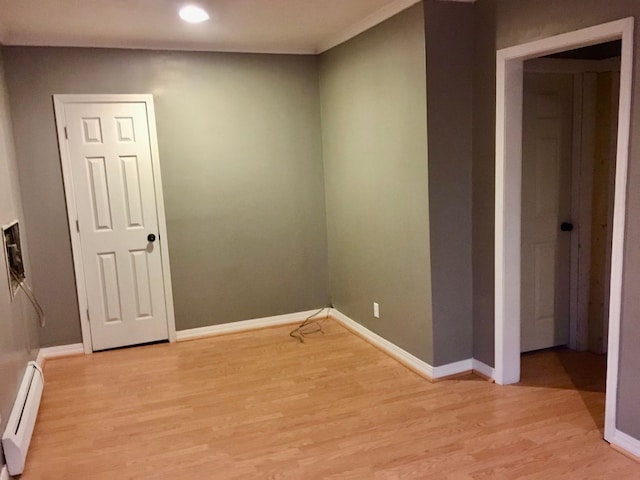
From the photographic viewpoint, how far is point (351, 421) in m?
2.89

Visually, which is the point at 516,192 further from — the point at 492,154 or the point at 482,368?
the point at 482,368

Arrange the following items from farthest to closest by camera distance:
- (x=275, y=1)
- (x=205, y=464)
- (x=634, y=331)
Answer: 1. (x=275, y=1)
2. (x=205, y=464)
3. (x=634, y=331)

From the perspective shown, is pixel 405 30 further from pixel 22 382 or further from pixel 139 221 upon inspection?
pixel 22 382

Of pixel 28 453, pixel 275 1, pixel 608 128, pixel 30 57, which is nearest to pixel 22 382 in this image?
pixel 28 453

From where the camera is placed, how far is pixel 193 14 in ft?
10.7

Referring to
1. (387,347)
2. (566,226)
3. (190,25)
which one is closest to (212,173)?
(190,25)

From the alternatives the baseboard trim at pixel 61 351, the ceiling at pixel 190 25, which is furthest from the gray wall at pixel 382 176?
the baseboard trim at pixel 61 351

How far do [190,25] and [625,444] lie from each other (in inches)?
141

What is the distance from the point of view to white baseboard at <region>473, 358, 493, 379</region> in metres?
3.32

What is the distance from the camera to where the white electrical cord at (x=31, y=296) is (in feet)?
11.1

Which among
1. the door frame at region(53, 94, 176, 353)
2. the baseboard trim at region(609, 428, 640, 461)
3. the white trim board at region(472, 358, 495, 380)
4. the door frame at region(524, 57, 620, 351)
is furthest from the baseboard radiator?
the door frame at region(524, 57, 620, 351)

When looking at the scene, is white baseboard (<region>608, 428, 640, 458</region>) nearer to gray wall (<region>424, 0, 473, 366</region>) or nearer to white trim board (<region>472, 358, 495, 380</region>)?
white trim board (<region>472, 358, 495, 380</region>)

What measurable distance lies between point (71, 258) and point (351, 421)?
2596 mm

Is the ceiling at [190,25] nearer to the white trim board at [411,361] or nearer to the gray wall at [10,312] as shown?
the gray wall at [10,312]
